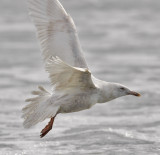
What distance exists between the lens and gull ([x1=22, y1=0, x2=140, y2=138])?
9.04 metres

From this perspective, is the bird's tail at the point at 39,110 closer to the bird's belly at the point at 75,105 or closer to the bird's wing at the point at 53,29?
the bird's belly at the point at 75,105

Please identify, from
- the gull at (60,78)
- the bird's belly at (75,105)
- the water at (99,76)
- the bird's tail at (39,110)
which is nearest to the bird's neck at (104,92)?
the gull at (60,78)

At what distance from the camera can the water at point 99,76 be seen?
11078mm

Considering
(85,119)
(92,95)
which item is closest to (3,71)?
(85,119)

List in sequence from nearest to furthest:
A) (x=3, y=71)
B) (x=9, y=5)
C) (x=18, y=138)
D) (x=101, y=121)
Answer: (x=18, y=138) < (x=101, y=121) < (x=3, y=71) < (x=9, y=5)

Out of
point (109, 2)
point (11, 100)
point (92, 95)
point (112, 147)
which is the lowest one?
point (109, 2)

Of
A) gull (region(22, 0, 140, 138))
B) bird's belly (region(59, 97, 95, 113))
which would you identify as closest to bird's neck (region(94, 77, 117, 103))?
gull (region(22, 0, 140, 138))

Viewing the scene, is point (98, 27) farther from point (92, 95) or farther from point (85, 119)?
point (92, 95)

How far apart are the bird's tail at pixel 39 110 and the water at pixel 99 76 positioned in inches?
45.7

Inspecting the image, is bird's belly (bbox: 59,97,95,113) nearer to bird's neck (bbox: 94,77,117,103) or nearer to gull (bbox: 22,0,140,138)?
gull (bbox: 22,0,140,138)

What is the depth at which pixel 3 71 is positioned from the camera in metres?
16.1

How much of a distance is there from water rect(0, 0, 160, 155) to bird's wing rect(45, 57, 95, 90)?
1.56 m

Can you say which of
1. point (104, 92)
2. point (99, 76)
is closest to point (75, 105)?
point (104, 92)

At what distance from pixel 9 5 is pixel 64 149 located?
12372 mm
